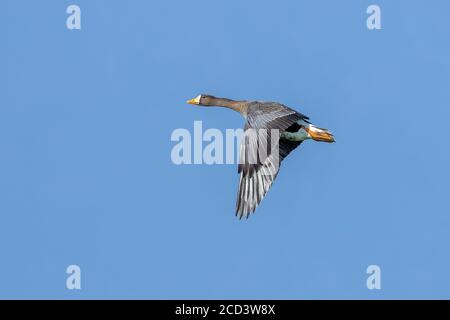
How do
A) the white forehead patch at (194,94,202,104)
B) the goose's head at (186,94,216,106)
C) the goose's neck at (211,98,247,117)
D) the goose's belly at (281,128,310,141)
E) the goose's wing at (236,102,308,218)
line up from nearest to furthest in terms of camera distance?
1. the goose's wing at (236,102,308,218)
2. the goose's belly at (281,128,310,141)
3. the goose's neck at (211,98,247,117)
4. the goose's head at (186,94,216,106)
5. the white forehead patch at (194,94,202,104)

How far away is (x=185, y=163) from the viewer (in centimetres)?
3003

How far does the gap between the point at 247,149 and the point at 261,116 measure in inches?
52.1

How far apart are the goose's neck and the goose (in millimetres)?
185

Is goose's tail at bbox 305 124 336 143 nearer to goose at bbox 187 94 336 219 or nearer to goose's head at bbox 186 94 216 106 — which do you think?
goose at bbox 187 94 336 219

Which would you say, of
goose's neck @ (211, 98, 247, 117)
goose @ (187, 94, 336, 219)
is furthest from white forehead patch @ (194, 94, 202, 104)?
goose @ (187, 94, 336, 219)

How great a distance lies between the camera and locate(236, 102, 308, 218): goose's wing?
2578 centimetres

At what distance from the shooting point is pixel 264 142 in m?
26.4

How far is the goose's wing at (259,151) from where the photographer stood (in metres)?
25.8

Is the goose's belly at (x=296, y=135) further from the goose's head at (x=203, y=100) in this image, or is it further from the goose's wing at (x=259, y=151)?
the goose's head at (x=203, y=100)

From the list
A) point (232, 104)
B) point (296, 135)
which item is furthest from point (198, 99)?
point (296, 135)

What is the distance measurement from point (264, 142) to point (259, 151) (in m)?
0.32

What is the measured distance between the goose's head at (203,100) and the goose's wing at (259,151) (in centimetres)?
444
